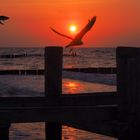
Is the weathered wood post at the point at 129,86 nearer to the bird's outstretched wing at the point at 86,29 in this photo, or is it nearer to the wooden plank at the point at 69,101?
the wooden plank at the point at 69,101

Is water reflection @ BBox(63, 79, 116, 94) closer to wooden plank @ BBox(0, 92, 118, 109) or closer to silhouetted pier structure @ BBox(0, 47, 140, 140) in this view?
wooden plank @ BBox(0, 92, 118, 109)


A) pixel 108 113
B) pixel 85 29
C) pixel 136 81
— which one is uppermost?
pixel 85 29

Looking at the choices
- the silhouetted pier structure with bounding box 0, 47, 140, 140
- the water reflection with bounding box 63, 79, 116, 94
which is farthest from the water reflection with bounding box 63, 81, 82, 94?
the silhouetted pier structure with bounding box 0, 47, 140, 140

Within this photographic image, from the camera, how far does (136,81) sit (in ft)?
24.2

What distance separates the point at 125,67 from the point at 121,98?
454 millimetres

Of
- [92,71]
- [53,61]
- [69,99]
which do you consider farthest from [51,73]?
[92,71]

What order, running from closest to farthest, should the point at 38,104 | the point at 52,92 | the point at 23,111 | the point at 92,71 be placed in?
the point at 23,111 < the point at 38,104 < the point at 52,92 < the point at 92,71

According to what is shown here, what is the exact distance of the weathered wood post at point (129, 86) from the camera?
733cm

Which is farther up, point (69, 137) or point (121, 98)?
point (121, 98)

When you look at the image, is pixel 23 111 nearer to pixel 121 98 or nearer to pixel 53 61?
pixel 121 98

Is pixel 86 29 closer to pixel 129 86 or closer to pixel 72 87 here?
pixel 129 86

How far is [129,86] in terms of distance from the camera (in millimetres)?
7367

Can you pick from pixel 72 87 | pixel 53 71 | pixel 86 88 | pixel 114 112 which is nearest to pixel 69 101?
pixel 53 71

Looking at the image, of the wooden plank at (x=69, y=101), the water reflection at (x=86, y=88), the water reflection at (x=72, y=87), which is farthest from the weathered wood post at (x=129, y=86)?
the water reflection at (x=72, y=87)
